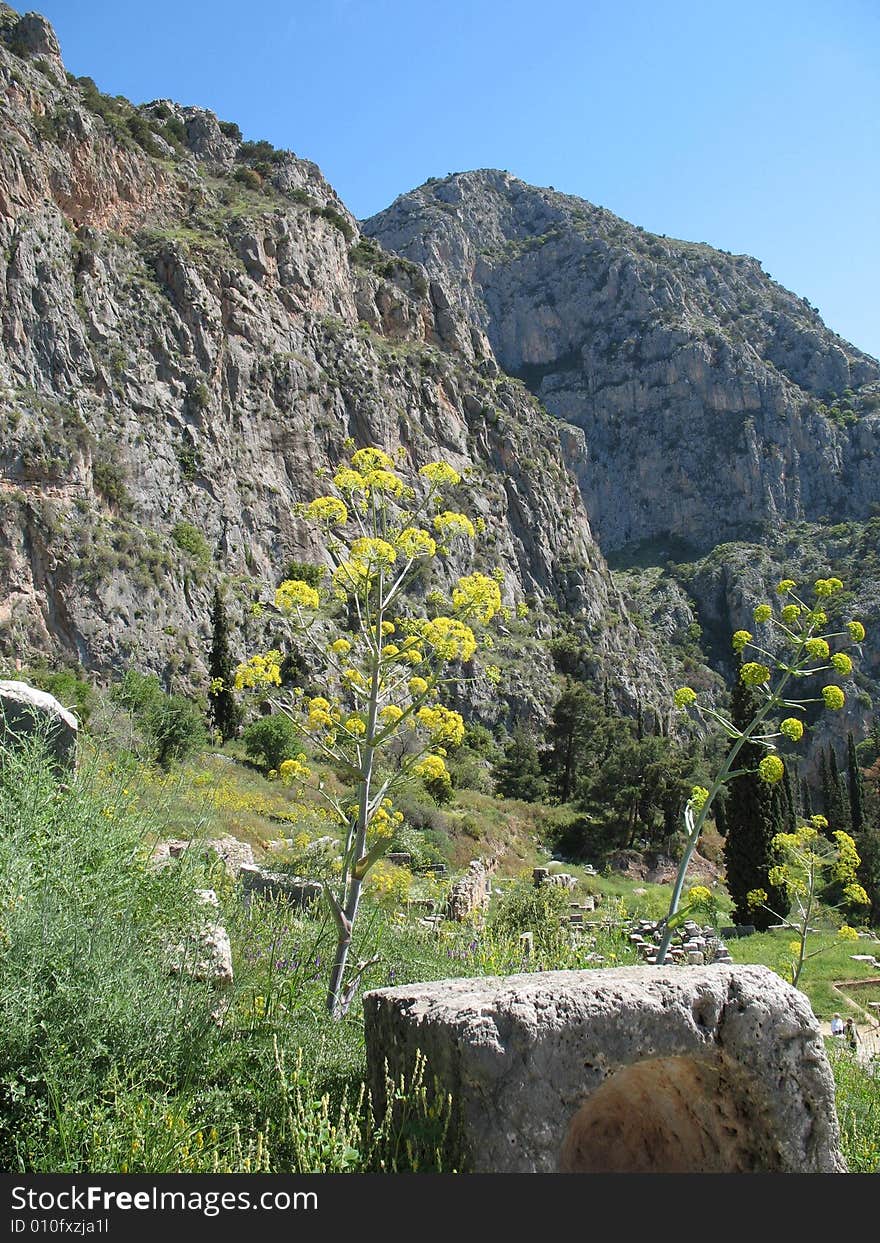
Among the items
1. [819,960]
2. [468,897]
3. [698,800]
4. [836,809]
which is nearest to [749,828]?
[819,960]

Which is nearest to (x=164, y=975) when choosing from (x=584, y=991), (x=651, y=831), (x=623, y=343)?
(x=584, y=991)

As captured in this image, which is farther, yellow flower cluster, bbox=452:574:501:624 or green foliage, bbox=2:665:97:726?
green foliage, bbox=2:665:97:726

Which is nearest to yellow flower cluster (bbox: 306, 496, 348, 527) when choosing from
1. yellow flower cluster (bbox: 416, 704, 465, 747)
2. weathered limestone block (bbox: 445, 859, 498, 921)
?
yellow flower cluster (bbox: 416, 704, 465, 747)

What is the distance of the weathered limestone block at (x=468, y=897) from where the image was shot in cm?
1355

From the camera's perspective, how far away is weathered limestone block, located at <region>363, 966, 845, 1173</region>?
3.12 m

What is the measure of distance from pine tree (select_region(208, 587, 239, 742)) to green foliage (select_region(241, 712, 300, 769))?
3759 millimetres

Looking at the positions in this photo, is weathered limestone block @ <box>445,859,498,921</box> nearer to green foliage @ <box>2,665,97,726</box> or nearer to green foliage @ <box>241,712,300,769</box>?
green foliage @ <box>2,665,97,726</box>

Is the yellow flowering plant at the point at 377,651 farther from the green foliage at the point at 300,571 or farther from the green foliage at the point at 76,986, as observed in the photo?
the green foliage at the point at 300,571

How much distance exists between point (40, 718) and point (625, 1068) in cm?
463

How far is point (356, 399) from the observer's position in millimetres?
58656

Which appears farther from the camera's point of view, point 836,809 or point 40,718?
point 836,809

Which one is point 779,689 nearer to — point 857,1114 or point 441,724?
point 441,724

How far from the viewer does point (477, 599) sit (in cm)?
559

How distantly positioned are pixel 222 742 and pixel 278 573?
1598 cm
